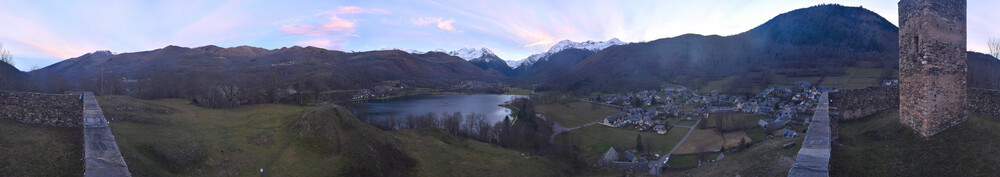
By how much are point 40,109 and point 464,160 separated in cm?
1819

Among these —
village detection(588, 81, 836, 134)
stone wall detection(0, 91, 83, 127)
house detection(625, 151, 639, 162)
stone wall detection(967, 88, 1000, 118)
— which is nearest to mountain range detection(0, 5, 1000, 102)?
village detection(588, 81, 836, 134)

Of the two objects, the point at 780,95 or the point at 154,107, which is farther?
the point at 780,95

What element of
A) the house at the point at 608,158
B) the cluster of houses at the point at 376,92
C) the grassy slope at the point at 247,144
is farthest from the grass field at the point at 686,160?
the cluster of houses at the point at 376,92

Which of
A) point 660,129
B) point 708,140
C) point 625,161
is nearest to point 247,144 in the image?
point 625,161

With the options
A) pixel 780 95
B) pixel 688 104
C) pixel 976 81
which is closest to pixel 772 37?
pixel 780 95

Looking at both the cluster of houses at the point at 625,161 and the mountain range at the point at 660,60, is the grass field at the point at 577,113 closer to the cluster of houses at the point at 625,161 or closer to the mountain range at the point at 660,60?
the cluster of houses at the point at 625,161

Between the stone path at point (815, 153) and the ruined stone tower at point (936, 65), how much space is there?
169cm

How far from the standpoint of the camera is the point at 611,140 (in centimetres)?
4138

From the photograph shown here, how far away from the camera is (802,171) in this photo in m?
5.86

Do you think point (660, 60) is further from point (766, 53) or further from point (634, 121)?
point (634, 121)

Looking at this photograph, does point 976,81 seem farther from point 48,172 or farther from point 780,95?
point 48,172

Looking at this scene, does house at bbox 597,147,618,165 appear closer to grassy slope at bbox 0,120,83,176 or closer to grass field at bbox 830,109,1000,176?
grass field at bbox 830,109,1000,176

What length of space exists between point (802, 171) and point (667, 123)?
4555cm

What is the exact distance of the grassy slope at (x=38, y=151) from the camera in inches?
329
